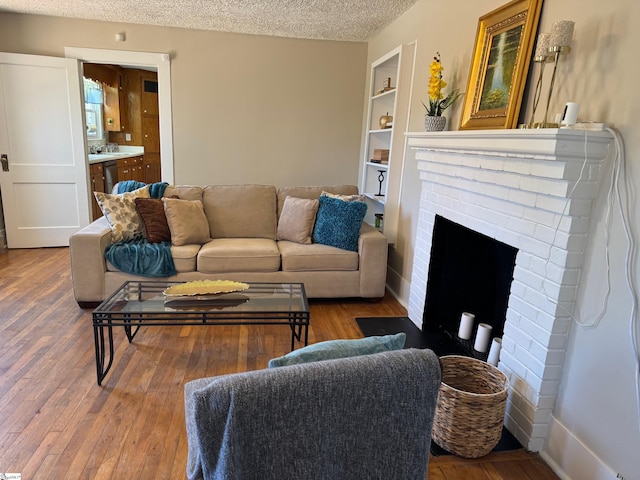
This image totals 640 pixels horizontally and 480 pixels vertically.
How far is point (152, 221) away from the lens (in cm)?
321

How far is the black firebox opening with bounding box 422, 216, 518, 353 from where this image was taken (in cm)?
245

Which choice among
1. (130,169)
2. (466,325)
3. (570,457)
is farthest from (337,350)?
(130,169)

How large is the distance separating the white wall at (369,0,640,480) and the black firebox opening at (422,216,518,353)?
0.71 meters

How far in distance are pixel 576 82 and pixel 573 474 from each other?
158 cm

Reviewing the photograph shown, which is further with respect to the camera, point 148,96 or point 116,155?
point 148,96

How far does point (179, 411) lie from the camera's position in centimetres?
202

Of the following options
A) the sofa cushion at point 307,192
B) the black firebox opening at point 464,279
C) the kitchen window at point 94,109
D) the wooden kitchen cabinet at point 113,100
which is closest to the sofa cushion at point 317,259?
the sofa cushion at point 307,192

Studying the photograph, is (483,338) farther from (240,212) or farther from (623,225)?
(240,212)

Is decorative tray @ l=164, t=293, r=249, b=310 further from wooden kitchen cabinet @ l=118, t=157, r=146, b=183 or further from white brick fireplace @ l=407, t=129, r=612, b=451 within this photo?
wooden kitchen cabinet @ l=118, t=157, r=146, b=183

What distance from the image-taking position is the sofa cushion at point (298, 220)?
348 centimetres

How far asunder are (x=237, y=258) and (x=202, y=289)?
0.77 meters

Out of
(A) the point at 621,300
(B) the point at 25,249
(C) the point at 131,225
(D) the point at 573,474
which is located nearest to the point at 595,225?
(A) the point at 621,300

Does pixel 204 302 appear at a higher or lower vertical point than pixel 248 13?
lower

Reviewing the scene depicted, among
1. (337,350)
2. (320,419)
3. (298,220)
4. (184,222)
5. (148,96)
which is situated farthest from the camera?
(148,96)
